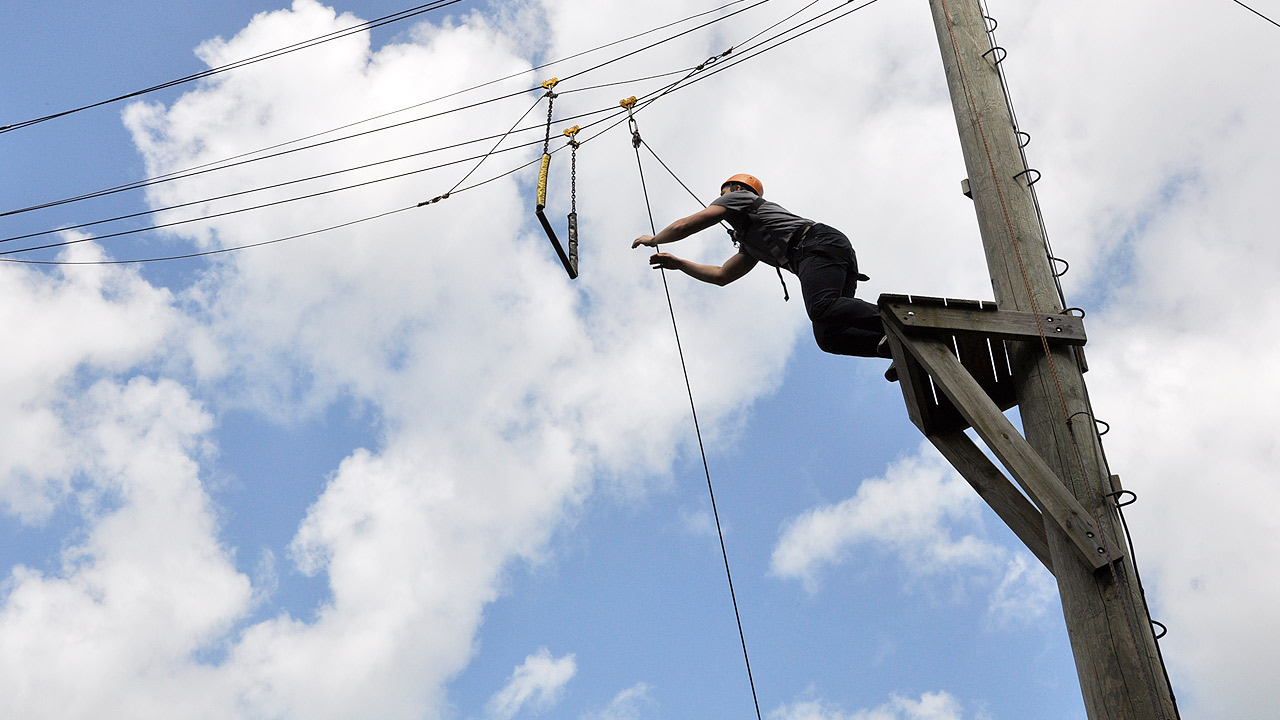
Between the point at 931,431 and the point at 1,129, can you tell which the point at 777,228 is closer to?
the point at 931,431

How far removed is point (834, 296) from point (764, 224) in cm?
54

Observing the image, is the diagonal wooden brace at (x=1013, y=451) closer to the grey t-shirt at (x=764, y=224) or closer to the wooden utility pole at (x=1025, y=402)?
the wooden utility pole at (x=1025, y=402)

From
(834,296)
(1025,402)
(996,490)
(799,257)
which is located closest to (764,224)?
(799,257)

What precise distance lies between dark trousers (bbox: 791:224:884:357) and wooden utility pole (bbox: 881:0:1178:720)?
1.14ft

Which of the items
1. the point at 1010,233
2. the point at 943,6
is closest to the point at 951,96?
the point at 943,6

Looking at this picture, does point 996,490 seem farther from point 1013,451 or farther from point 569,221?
point 569,221

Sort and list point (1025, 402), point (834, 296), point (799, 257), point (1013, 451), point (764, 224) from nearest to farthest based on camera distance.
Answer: point (1013, 451) < point (1025, 402) < point (834, 296) < point (799, 257) < point (764, 224)

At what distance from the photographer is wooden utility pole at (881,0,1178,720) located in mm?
3109

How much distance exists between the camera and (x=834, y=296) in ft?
13.9

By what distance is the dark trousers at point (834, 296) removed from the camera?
4.08 m

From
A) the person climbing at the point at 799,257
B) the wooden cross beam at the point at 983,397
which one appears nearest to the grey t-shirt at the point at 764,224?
the person climbing at the point at 799,257

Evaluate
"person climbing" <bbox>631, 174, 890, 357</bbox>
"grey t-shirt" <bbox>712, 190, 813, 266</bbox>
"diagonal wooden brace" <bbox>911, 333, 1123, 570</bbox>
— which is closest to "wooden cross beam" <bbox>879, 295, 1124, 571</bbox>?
"diagonal wooden brace" <bbox>911, 333, 1123, 570</bbox>

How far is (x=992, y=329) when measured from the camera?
11.6ft

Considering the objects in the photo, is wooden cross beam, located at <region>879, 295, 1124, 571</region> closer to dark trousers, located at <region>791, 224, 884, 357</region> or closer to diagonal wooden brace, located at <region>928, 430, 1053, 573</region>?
diagonal wooden brace, located at <region>928, 430, 1053, 573</region>
